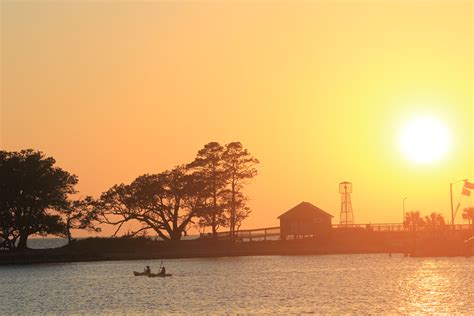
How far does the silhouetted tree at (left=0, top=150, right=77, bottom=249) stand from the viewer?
122 m

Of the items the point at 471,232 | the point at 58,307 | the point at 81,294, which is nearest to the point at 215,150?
the point at 471,232

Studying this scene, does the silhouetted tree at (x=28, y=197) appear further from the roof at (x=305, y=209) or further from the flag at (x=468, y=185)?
the flag at (x=468, y=185)

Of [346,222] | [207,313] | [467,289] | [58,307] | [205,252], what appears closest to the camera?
[207,313]

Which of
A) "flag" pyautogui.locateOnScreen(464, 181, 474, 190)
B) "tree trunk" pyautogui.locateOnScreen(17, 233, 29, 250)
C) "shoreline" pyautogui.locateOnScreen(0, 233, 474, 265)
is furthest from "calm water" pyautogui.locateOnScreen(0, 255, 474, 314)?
"flag" pyautogui.locateOnScreen(464, 181, 474, 190)

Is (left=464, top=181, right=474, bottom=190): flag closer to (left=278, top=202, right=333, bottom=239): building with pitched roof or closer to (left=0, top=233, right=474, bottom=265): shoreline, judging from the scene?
(left=0, top=233, right=474, bottom=265): shoreline

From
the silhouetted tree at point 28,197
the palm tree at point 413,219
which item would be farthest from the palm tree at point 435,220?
the silhouetted tree at point 28,197

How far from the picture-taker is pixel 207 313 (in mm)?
62688

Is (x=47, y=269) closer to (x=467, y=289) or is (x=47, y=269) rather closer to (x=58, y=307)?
(x=58, y=307)

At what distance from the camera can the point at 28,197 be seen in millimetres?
122312

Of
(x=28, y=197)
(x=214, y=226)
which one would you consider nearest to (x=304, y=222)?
(x=214, y=226)

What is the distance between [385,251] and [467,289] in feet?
165

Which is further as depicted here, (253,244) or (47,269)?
(253,244)

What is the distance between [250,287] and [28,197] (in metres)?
49.6

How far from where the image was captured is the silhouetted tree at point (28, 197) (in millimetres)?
121812
